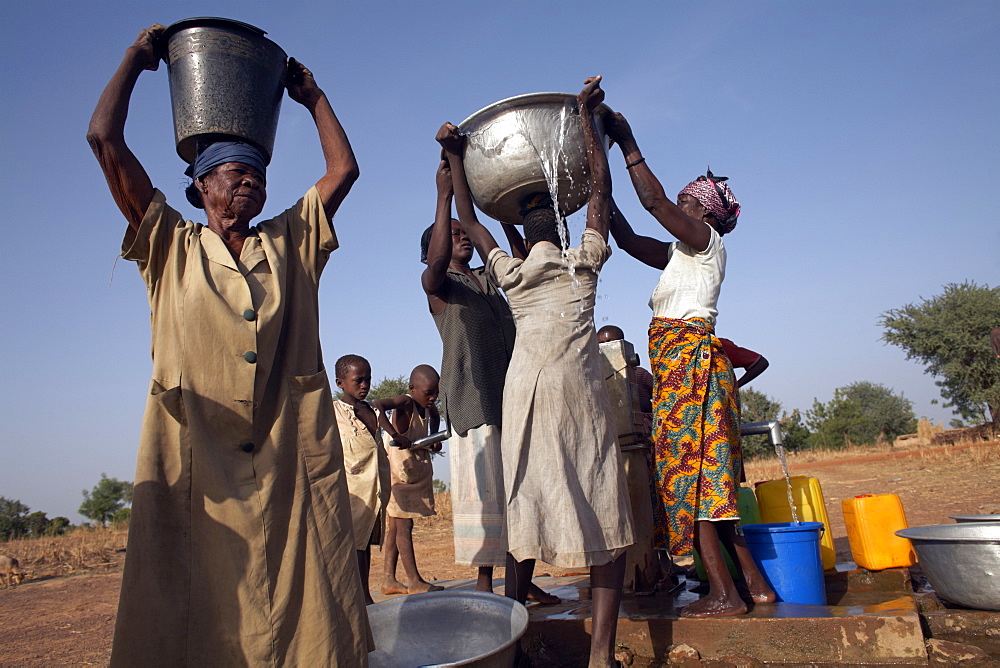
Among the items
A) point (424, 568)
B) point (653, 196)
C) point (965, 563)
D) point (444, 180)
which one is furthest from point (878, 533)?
point (424, 568)

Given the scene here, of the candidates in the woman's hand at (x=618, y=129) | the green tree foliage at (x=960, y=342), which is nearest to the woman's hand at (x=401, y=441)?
the woman's hand at (x=618, y=129)

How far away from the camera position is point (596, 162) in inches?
112

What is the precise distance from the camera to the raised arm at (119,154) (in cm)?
187

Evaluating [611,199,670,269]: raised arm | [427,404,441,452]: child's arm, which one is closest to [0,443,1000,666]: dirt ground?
[427,404,441,452]: child's arm

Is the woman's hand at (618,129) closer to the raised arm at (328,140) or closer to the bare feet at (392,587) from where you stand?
the raised arm at (328,140)

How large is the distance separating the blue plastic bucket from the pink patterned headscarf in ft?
A: 5.07

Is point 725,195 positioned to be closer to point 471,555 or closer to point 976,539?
point 976,539

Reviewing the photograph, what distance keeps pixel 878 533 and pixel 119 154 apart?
3.76 m

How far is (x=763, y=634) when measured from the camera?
2.67 m

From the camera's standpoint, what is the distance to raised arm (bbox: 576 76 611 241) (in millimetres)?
2781

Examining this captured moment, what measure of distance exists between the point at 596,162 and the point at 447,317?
1.20 meters

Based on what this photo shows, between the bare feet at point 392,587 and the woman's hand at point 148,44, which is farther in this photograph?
the bare feet at point 392,587

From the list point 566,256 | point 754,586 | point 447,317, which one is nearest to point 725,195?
point 566,256

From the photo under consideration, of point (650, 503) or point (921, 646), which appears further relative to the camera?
point (650, 503)
